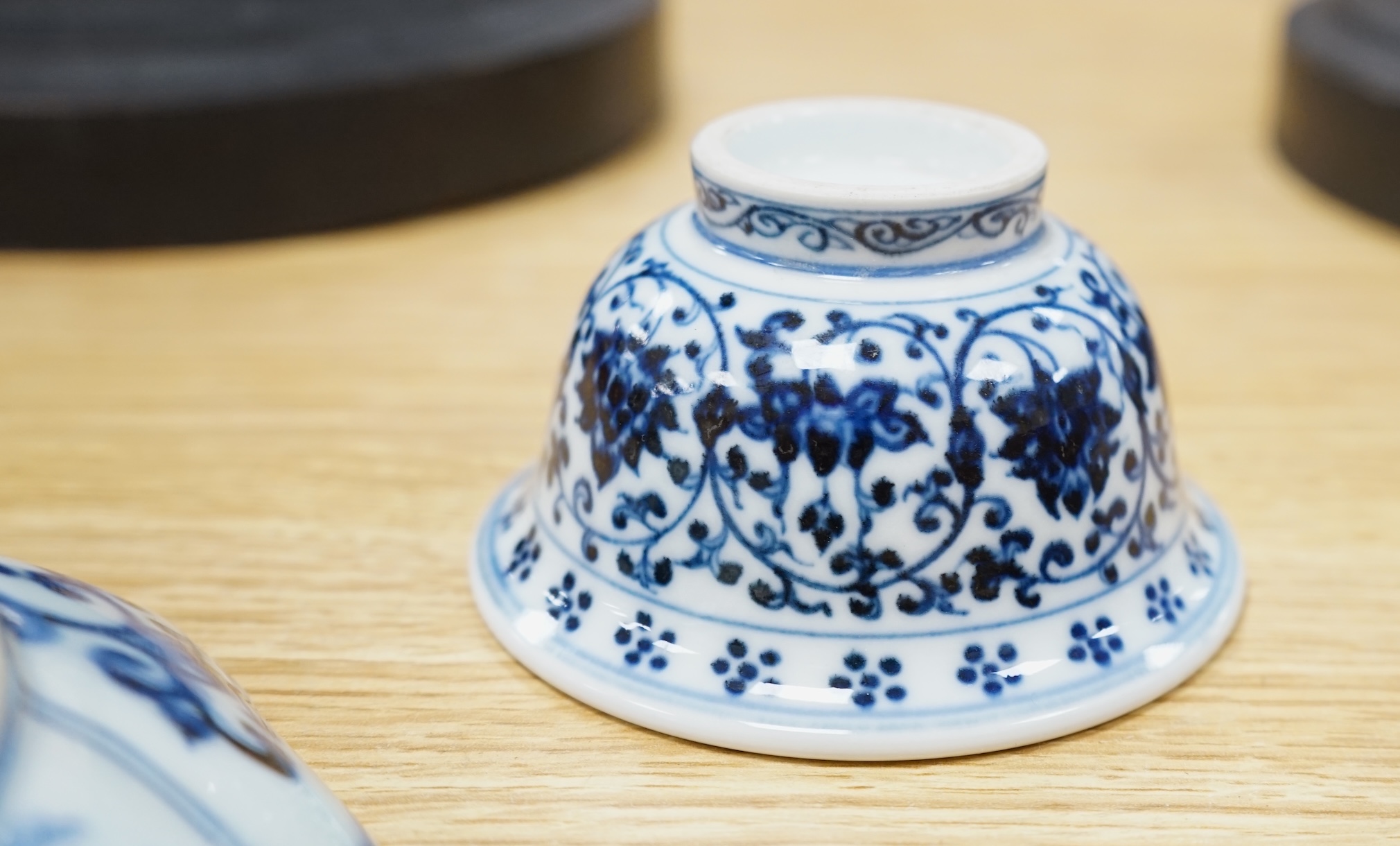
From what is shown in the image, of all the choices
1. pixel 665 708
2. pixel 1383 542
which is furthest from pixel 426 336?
pixel 1383 542

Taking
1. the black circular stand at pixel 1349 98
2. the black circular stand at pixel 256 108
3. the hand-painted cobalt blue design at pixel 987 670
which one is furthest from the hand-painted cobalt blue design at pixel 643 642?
the black circular stand at pixel 1349 98

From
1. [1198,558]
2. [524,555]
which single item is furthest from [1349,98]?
[524,555]

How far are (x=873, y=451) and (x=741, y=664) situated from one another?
12 centimetres

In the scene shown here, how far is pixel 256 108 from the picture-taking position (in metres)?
1.21

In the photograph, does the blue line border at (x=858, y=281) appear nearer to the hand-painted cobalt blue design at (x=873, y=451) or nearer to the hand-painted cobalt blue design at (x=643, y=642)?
the hand-painted cobalt blue design at (x=873, y=451)

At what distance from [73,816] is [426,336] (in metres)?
0.80

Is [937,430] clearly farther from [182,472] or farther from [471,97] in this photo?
[471,97]

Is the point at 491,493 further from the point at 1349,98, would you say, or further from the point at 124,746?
the point at 1349,98

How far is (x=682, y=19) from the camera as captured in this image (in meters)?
2.36

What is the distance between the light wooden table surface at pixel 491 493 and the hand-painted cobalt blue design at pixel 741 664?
35 millimetres

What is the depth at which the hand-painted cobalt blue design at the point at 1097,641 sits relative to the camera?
0.66 m

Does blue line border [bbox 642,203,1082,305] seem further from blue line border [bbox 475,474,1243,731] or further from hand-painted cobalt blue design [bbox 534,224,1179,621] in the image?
blue line border [bbox 475,474,1243,731]

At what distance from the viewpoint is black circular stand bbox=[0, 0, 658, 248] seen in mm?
1199

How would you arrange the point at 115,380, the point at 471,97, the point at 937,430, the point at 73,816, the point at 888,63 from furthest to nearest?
1. the point at 888,63
2. the point at 471,97
3. the point at 115,380
4. the point at 937,430
5. the point at 73,816
